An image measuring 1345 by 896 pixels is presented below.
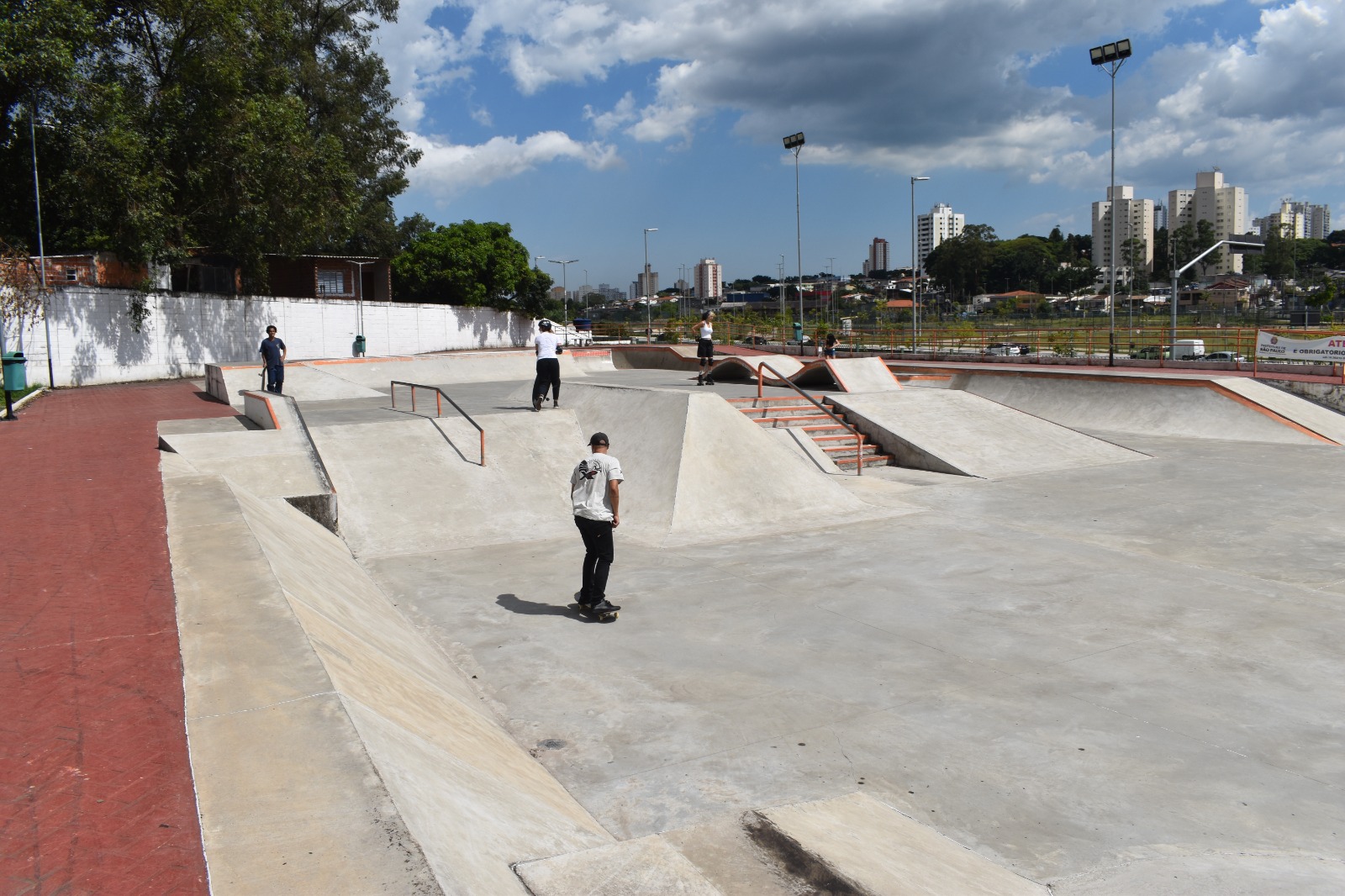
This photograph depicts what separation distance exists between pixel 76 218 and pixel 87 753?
2543cm

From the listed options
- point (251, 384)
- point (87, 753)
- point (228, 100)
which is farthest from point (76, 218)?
point (87, 753)

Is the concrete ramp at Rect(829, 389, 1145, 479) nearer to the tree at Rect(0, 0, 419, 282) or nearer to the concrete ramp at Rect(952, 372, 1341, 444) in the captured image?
the concrete ramp at Rect(952, 372, 1341, 444)

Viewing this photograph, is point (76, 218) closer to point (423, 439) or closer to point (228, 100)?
point (228, 100)

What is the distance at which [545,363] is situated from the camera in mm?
14594

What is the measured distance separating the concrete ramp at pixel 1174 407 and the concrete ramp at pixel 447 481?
13.4 meters

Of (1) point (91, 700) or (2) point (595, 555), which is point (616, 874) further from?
(2) point (595, 555)

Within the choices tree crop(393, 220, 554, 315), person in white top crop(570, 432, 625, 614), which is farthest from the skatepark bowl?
tree crop(393, 220, 554, 315)

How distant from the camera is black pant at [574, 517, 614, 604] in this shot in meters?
7.67

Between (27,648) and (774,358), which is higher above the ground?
(774,358)

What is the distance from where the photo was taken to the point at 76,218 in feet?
79.4

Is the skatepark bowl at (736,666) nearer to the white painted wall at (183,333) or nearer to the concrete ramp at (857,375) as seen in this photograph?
the concrete ramp at (857,375)

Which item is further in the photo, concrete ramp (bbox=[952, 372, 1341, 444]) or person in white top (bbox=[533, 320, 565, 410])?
concrete ramp (bbox=[952, 372, 1341, 444])

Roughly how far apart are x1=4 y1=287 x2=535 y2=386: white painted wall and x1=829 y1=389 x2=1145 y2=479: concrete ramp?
1702cm

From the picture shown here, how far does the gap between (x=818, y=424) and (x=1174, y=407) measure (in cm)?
954
